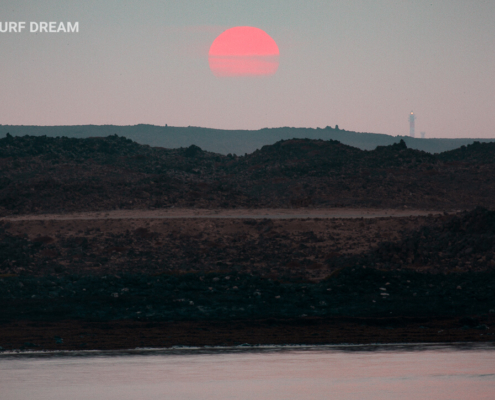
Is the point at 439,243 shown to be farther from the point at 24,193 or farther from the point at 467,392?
the point at 24,193

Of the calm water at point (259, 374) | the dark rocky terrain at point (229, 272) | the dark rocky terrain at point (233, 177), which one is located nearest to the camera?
the calm water at point (259, 374)

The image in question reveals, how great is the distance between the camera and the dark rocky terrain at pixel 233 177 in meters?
53.0

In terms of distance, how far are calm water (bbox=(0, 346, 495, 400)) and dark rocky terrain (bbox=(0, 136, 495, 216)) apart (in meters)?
34.3

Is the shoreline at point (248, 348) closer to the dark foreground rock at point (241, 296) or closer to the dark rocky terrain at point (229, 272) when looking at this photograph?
the dark rocky terrain at point (229, 272)

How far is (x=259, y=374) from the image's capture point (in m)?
14.5

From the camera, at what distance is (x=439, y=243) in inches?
1243

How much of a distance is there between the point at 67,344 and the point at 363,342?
7799 millimetres

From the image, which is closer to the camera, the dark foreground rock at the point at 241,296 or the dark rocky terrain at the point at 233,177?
the dark foreground rock at the point at 241,296

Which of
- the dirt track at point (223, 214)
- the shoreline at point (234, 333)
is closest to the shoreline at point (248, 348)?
the shoreline at point (234, 333)

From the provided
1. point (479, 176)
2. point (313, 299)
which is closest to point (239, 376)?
point (313, 299)

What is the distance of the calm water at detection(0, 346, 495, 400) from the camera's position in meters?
12.8

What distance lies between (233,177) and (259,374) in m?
64.4

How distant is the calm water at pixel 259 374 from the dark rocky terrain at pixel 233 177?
34277 mm

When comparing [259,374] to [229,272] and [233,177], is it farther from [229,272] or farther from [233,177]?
[233,177]
